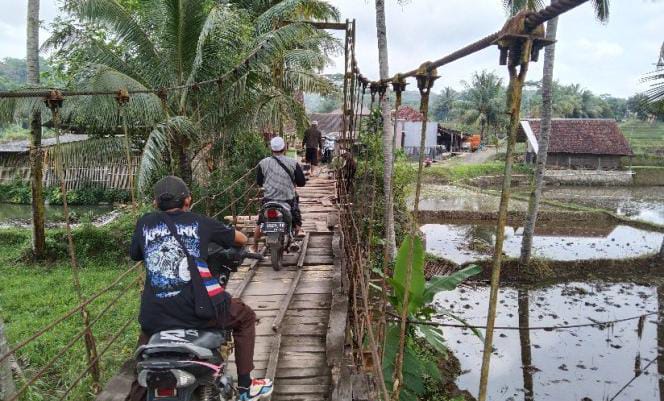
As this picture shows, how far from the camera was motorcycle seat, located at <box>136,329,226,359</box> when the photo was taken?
2.17m

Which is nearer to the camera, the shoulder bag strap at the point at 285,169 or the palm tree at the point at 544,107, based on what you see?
the shoulder bag strap at the point at 285,169

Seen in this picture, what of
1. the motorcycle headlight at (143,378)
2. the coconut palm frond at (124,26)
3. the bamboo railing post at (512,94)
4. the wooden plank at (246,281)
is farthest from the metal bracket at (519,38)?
the coconut palm frond at (124,26)

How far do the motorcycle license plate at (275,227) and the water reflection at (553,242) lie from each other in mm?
8145

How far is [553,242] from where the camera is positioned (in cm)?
1484

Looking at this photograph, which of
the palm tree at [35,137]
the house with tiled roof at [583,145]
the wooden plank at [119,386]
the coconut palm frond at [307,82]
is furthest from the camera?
the house with tiled roof at [583,145]

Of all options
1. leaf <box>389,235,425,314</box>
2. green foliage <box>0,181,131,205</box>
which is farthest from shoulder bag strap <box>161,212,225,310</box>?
green foliage <box>0,181,131,205</box>

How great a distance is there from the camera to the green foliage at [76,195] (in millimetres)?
17453

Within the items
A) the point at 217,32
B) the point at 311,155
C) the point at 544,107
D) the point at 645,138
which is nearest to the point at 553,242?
the point at 544,107

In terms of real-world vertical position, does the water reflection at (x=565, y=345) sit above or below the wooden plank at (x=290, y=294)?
below

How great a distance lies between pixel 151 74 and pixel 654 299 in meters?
11.3

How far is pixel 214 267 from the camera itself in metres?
2.99

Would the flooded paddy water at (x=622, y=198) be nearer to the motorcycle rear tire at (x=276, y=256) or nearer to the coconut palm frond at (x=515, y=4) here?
the coconut palm frond at (x=515, y=4)

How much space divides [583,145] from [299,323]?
95.7 ft

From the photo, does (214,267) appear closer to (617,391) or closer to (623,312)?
(617,391)
